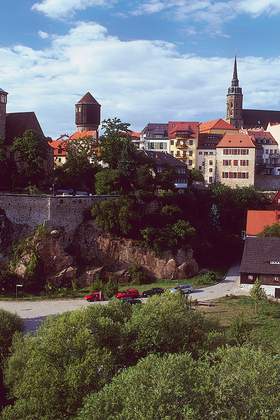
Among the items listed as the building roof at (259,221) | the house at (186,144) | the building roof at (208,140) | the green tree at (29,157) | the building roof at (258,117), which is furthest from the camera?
the building roof at (258,117)

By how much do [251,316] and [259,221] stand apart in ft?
64.6

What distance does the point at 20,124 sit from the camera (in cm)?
6475

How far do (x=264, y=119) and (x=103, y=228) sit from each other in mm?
77412

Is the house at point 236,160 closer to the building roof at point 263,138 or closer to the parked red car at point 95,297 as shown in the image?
the building roof at point 263,138

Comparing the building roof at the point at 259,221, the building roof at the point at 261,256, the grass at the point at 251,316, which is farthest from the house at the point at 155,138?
the grass at the point at 251,316

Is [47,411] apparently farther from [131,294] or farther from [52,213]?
[52,213]

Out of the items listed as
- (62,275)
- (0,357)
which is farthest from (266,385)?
(62,275)

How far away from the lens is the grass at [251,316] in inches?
1355

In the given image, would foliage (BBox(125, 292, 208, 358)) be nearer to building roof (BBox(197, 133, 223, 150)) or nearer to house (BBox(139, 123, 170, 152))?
building roof (BBox(197, 133, 223, 150))

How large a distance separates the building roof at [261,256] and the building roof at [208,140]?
4000 cm

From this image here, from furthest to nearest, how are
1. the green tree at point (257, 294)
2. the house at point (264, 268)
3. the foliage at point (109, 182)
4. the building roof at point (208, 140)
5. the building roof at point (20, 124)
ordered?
the building roof at point (208, 140) → the building roof at point (20, 124) → the foliage at point (109, 182) → the house at point (264, 268) → the green tree at point (257, 294)

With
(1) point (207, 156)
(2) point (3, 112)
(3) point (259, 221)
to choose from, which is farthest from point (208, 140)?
(2) point (3, 112)

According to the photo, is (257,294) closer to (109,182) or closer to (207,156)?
(109,182)

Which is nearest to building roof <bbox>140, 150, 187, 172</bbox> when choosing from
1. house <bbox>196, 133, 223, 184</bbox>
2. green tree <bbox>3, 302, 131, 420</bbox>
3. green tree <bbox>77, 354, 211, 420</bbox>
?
house <bbox>196, 133, 223, 184</bbox>
